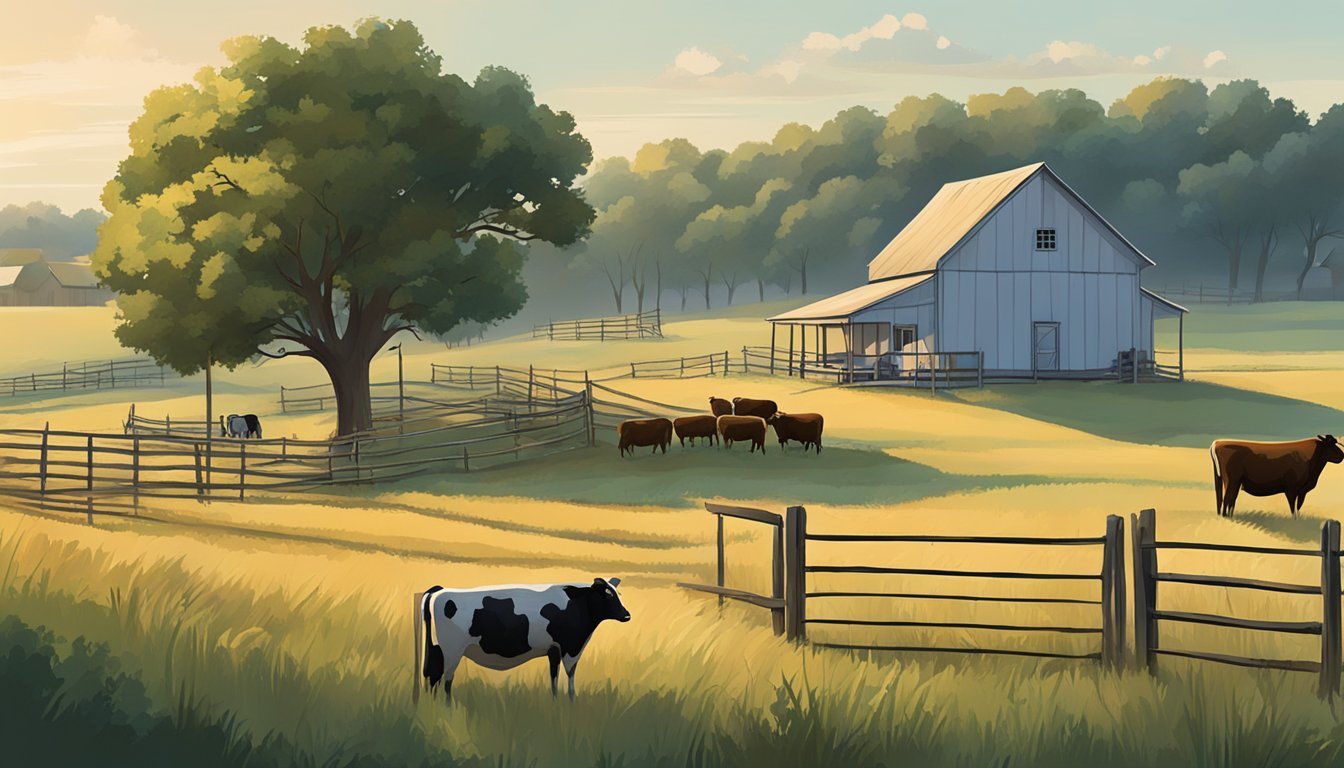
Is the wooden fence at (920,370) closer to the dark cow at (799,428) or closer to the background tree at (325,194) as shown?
the dark cow at (799,428)

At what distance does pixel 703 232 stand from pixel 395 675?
4074 inches

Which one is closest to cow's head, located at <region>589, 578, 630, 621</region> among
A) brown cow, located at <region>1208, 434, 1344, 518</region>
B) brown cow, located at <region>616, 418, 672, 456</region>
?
brown cow, located at <region>1208, 434, 1344, 518</region>

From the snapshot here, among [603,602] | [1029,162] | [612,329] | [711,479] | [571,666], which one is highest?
[1029,162]

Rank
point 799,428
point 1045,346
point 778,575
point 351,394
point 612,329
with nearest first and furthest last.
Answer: point 778,575, point 799,428, point 351,394, point 1045,346, point 612,329

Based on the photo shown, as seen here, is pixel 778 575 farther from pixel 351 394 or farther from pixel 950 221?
pixel 950 221

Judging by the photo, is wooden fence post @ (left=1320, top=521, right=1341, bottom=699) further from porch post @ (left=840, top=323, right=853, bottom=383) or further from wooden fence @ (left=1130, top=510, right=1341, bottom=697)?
porch post @ (left=840, top=323, right=853, bottom=383)

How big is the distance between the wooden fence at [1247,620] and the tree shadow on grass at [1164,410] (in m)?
26.9

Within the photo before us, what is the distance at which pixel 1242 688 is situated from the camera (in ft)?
34.7

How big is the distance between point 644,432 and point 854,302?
19.7m

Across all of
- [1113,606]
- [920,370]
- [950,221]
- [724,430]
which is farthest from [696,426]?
[950,221]

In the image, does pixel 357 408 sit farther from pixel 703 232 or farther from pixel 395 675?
pixel 703 232

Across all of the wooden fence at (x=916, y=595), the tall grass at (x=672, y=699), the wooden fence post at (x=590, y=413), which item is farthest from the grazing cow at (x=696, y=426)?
the tall grass at (x=672, y=699)

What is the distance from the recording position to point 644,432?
30.6m

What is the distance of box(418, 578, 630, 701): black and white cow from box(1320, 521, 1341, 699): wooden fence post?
5.77m
